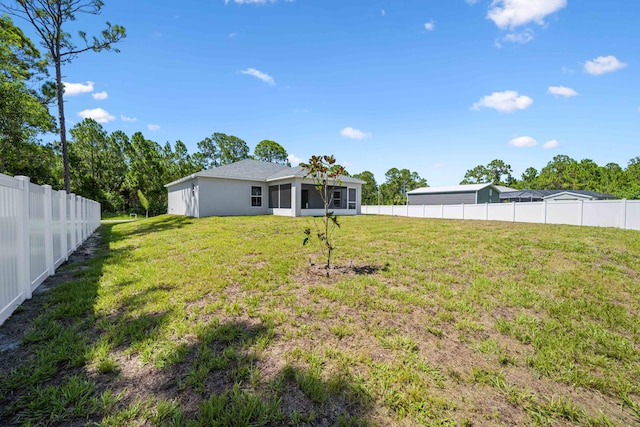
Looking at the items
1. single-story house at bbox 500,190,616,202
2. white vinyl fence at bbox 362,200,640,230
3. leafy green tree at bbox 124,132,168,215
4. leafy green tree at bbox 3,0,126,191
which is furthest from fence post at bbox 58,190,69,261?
single-story house at bbox 500,190,616,202

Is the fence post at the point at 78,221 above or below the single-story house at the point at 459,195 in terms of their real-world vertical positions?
below

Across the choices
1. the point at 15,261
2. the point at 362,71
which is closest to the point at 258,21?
the point at 362,71

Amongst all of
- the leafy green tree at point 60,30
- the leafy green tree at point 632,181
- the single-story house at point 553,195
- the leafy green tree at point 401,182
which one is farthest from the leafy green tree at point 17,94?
the leafy green tree at point 632,181

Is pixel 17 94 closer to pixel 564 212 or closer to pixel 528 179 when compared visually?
pixel 564 212

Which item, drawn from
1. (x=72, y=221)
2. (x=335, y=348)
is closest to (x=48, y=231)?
(x=72, y=221)

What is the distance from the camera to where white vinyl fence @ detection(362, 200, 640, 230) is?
34.8 feet

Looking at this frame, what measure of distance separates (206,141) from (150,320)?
41066 millimetres

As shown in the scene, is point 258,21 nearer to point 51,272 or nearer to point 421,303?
point 51,272

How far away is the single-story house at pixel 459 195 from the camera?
90.1 ft

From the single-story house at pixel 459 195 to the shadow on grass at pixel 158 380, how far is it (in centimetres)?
3016

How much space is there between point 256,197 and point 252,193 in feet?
1.30

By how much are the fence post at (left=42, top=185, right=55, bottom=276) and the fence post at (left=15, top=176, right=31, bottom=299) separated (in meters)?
1.23

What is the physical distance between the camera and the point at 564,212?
41.7 feet

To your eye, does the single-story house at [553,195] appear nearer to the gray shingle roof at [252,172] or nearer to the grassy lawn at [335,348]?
the gray shingle roof at [252,172]
